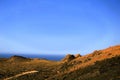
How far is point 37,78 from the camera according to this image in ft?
98.3

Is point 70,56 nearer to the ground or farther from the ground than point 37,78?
farther from the ground

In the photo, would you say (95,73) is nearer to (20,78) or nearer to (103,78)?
(103,78)

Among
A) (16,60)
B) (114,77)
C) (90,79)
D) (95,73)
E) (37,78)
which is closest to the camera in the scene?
(114,77)

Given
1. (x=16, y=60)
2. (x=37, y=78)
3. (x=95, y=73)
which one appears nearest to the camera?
(x=95, y=73)

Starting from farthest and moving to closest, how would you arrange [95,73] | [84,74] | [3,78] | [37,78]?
[3,78], [37,78], [84,74], [95,73]

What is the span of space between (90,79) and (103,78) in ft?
5.15

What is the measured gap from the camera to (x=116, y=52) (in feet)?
98.5

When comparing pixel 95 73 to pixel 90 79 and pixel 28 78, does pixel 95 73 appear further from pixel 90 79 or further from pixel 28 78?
pixel 28 78

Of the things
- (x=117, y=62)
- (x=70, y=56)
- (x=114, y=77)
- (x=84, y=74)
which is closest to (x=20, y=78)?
(x=84, y=74)

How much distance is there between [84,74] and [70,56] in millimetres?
28032

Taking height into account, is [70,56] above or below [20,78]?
above

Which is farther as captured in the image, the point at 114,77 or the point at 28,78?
the point at 28,78

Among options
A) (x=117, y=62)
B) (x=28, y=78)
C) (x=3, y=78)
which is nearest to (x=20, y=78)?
(x=28, y=78)

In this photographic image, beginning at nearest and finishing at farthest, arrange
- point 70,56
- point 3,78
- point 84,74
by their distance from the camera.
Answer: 1. point 84,74
2. point 3,78
3. point 70,56
